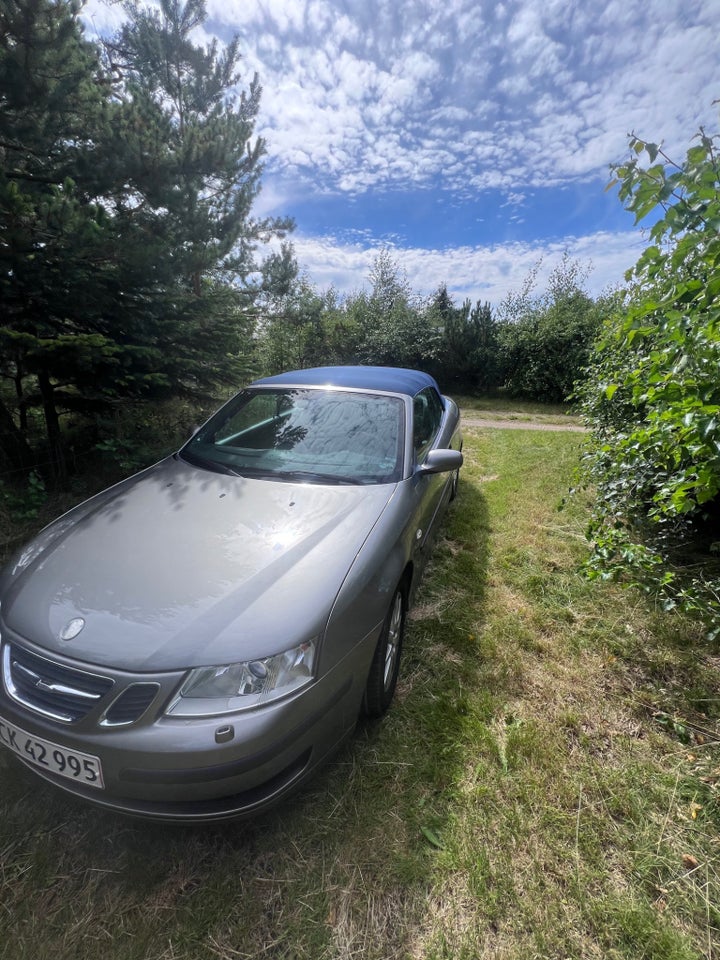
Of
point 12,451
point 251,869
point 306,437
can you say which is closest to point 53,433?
point 12,451

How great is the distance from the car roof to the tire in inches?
60.0

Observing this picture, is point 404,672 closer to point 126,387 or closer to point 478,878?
point 478,878

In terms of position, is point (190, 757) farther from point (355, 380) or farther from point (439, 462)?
point (355, 380)

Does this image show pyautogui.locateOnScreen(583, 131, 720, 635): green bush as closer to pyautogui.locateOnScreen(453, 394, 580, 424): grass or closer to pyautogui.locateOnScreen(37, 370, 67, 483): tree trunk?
pyautogui.locateOnScreen(37, 370, 67, 483): tree trunk

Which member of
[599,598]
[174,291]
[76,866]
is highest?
[174,291]

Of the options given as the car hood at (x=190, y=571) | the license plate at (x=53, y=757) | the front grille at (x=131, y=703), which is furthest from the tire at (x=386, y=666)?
the license plate at (x=53, y=757)

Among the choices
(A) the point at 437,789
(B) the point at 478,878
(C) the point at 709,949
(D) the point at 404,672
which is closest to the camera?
(C) the point at 709,949

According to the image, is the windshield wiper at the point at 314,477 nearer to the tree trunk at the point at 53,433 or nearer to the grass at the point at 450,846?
the grass at the point at 450,846

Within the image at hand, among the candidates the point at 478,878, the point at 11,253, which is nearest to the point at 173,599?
the point at 478,878

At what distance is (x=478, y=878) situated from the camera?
1438 mm

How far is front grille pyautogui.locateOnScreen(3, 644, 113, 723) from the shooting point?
1.32 m

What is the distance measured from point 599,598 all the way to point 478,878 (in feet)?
6.65

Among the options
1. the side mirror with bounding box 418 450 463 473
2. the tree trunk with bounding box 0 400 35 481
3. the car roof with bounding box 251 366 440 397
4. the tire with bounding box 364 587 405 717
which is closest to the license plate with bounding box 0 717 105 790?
the tire with bounding box 364 587 405 717

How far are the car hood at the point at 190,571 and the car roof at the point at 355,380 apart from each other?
1.08 meters
